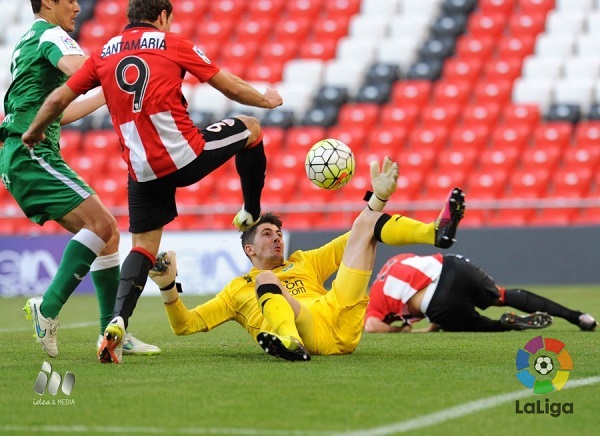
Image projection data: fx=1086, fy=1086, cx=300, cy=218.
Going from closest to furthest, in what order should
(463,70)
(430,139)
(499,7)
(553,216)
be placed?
1. (553,216)
2. (430,139)
3. (463,70)
4. (499,7)

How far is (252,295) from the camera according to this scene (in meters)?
6.59

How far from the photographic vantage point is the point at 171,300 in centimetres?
646

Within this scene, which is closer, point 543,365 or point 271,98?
point 543,365

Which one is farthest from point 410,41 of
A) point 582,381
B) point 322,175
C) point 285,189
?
point 582,381

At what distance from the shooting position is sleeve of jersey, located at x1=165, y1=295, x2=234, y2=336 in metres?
6.49

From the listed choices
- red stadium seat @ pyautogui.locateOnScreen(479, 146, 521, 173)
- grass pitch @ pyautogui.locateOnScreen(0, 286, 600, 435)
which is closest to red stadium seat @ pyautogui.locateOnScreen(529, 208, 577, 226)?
red stadium seat @ pyautogui.locateOnScreen(479, 146, 521, 173)

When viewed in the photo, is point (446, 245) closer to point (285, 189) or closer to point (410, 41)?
point (285, 189)

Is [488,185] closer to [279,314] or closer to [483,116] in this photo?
[483,116]

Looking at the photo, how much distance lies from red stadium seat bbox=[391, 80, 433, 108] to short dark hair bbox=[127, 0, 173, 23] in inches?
483

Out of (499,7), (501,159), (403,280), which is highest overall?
(499,7)

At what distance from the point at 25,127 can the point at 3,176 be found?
37cm

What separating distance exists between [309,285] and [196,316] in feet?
2.43

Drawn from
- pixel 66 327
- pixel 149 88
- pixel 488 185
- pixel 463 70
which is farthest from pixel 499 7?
pixel 149 88

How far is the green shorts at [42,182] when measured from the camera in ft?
21.3
